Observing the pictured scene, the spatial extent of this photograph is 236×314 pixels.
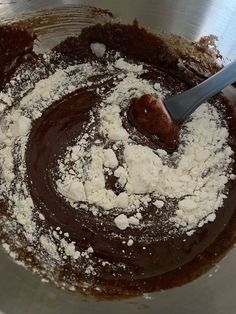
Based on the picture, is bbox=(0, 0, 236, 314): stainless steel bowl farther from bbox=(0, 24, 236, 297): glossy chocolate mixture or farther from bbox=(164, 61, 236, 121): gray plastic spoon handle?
bbox=(164, 61, 236, 121): gray plastic spoon handle

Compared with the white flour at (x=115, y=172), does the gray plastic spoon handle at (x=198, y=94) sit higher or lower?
higher

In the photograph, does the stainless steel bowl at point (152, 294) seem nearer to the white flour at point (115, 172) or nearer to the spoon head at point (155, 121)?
the white flour at point (115, 172)

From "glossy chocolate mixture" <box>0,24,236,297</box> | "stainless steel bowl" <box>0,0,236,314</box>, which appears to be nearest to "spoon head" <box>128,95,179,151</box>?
"glossy chocolate mixture" <box>0,24,236,297</box>

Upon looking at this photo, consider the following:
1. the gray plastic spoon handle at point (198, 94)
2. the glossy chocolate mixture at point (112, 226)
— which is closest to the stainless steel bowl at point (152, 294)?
the glossy chocolate mixture at point (112, 226)

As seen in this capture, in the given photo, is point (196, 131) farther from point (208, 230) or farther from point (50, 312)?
point (50, 312)

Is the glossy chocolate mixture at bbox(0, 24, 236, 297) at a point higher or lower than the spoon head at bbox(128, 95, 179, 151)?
lower

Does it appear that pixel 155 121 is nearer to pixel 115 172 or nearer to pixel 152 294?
pixel 115 172
